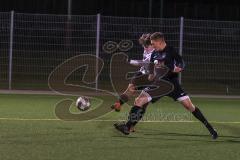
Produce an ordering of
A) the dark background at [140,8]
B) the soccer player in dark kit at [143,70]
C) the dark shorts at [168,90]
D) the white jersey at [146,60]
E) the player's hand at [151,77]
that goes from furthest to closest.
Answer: the dark background at [140,8] < the soccer player in dark kit at [143,70] < the white jersey at [146,60] < the player's hand at [151,77] < the dark shorts at [168,90]

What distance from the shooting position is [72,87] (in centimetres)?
2041

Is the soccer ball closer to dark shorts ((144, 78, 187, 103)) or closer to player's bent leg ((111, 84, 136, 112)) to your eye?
player's bent leg ((111, 84, 136, 112))

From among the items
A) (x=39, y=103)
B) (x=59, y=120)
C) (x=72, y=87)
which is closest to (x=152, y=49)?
(x=59, y=120)

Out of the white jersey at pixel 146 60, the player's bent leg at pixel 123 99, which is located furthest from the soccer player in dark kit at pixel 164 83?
the player's bent leg at pixel 123 99

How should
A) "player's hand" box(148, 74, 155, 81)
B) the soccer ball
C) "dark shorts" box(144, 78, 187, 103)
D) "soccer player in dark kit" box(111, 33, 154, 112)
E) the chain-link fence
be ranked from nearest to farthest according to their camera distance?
"dark shorts" box(144, 78, 187, 103)
"player's hand" box(148, 74, 155, 81)
"soccer player in dark kit" box(111, 33, 154, 112)
the soccer ball
the chain-link fence

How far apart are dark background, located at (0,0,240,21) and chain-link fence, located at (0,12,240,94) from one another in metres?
23.5

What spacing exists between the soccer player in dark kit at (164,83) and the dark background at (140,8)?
33691mm

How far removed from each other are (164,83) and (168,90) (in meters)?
0.17

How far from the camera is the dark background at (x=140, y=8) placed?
149ft

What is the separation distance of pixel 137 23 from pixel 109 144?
11316 mm

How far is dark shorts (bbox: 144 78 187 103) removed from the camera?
11.1 meters
